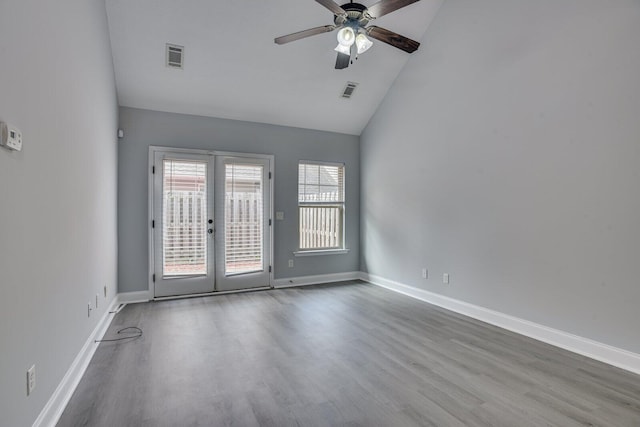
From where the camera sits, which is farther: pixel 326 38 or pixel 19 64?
pixel 326 38

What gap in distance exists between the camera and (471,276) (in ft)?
12.9

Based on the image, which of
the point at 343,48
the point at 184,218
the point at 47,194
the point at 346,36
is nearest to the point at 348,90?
the point at 343,48

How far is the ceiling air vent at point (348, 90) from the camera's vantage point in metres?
4.99

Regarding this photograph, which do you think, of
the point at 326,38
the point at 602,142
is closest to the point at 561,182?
the point at 602,142

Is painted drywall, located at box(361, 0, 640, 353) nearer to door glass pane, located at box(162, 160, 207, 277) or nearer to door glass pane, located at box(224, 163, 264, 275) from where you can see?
door glass pane, located at box(224, 163, 264, 275)

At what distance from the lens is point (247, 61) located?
13.9 ft

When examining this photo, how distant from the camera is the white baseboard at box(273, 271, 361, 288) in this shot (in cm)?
541

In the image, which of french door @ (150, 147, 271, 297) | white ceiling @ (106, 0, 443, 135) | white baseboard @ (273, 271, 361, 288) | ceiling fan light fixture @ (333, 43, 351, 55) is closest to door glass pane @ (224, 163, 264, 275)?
french door @ (150, 147, 271, 297)

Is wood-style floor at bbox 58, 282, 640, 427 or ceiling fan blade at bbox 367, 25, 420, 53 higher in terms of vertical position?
ceiling fan blade at bbox 367, 25, 420, 53

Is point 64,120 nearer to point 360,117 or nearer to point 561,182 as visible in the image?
point 561,182

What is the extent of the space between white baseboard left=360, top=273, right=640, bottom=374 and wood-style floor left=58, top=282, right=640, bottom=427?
9cm

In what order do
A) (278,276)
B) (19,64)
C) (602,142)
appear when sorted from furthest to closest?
(278,276)
(602,142)
(19,64)

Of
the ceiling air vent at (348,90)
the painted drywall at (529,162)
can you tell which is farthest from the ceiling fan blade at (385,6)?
the ceiling air vent at (348,90)

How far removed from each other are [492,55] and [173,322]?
4577 mm
